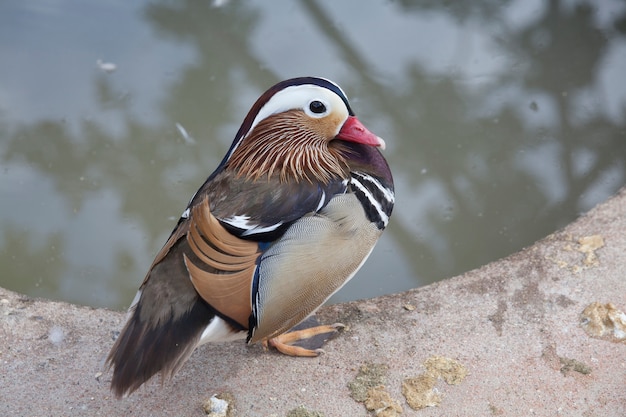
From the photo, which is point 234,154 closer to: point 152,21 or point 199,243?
point 199,243

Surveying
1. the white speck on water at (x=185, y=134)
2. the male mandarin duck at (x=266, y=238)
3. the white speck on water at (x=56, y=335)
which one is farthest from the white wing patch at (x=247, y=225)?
the white speck on water at (x=185, y=134)

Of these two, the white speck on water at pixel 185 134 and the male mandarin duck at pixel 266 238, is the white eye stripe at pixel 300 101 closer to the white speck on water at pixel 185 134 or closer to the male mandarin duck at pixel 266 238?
the male mandarin duck at pixel 266 238

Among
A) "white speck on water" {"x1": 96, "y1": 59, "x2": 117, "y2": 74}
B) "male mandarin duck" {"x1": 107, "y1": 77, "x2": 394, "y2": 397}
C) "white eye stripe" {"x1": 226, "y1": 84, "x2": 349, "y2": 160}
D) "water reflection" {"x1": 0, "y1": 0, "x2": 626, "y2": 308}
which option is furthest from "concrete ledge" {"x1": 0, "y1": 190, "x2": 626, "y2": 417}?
"white speck on water" {"x1": 96, "y1": 59, "x2": 117, "y2": 74}

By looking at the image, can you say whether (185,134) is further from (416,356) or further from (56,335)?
(416,356)

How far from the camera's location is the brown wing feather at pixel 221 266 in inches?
87.0

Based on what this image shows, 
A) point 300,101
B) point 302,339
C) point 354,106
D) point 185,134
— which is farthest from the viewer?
point 354,106

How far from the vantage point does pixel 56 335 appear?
2.77 meters

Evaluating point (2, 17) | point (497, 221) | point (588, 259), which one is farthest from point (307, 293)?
point (2, 17)

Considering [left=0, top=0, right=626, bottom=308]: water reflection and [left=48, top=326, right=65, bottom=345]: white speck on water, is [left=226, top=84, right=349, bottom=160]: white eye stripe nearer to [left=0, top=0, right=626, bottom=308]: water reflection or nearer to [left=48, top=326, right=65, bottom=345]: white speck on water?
[left=48, top=326, right=65, bottom=345]: white speck on water

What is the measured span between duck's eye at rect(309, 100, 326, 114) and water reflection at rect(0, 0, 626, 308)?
122cm

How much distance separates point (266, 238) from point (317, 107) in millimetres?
579

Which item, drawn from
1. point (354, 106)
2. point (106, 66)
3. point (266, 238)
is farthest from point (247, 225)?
point (106, 66)

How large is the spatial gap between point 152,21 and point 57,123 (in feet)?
3.73

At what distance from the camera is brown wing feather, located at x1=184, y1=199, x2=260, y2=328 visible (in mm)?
2209
